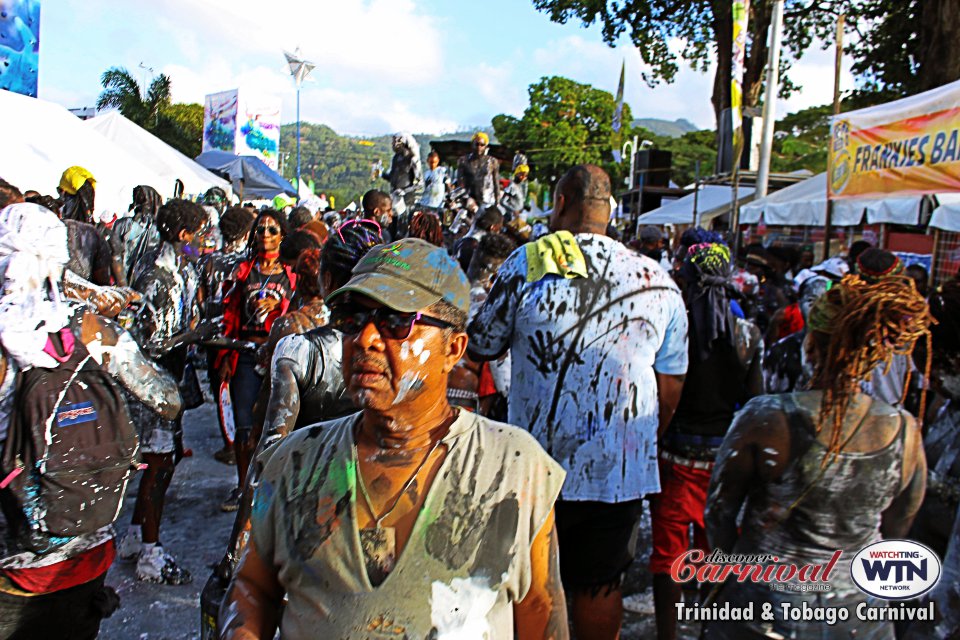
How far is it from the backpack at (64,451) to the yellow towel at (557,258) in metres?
1.64

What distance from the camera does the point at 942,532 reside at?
286 centimetres

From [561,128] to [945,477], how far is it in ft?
160

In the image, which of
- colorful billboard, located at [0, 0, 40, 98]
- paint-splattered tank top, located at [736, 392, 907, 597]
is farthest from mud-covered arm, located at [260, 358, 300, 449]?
colorful billboard, located at [0, 0, 40, 98]

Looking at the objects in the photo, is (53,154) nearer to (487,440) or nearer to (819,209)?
(487,440)

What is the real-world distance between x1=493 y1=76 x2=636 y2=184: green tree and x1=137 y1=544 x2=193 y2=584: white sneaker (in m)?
44.5

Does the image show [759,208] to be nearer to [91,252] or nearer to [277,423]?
[91,252]

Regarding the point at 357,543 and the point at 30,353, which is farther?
the point at 30,353

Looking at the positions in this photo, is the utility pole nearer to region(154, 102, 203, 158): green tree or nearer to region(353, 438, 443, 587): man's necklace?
region(353, 438, 443, 587): man's necklace

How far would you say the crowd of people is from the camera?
1.60 meters

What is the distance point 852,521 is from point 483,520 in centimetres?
136

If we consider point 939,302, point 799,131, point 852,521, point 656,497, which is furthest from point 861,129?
point 799,131

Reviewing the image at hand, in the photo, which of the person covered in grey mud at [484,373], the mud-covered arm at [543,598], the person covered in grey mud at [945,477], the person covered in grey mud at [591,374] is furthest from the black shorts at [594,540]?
the mud-covered arm at [543,598]

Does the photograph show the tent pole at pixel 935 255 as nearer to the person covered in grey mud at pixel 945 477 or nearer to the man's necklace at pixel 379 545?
the person covered in grey mud at pixel 945 477

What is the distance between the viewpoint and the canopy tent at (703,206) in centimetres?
1936
